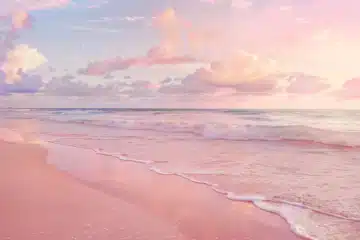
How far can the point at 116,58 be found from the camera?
4.57 m

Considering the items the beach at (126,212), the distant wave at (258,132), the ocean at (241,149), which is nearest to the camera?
the beach at (126,212)

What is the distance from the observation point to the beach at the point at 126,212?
154 centimetres

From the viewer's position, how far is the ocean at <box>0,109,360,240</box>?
1900 mm

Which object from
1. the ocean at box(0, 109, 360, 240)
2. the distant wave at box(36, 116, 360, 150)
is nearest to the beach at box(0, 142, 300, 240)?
the ocean at box(0, 109, 360, 240)

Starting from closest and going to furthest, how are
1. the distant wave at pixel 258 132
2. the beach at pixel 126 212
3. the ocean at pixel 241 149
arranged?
the beach at pixel 126 212, the ocean at pixel 241 149, the distant wave at pixel 258 132

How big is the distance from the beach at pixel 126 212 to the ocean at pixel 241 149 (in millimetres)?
130

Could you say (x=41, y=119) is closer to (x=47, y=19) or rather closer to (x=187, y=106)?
(x=47, y=19)

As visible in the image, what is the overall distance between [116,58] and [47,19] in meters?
1.13

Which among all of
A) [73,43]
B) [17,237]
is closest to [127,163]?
[17,237]

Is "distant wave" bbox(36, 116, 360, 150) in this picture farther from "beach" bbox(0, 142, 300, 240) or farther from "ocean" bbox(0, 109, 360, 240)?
"beach" bbox(0, 142, 300, 240)

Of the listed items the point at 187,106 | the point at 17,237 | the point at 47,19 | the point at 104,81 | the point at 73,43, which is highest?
the point at 47,19

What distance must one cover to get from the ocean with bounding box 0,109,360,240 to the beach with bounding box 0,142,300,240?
13cm

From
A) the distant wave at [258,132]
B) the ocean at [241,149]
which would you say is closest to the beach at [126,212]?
the ocean at [241,149]

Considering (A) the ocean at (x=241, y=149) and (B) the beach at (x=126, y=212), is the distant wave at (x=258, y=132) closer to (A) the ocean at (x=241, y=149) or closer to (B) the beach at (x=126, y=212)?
(A) the ocean at (x=241, y=149)
